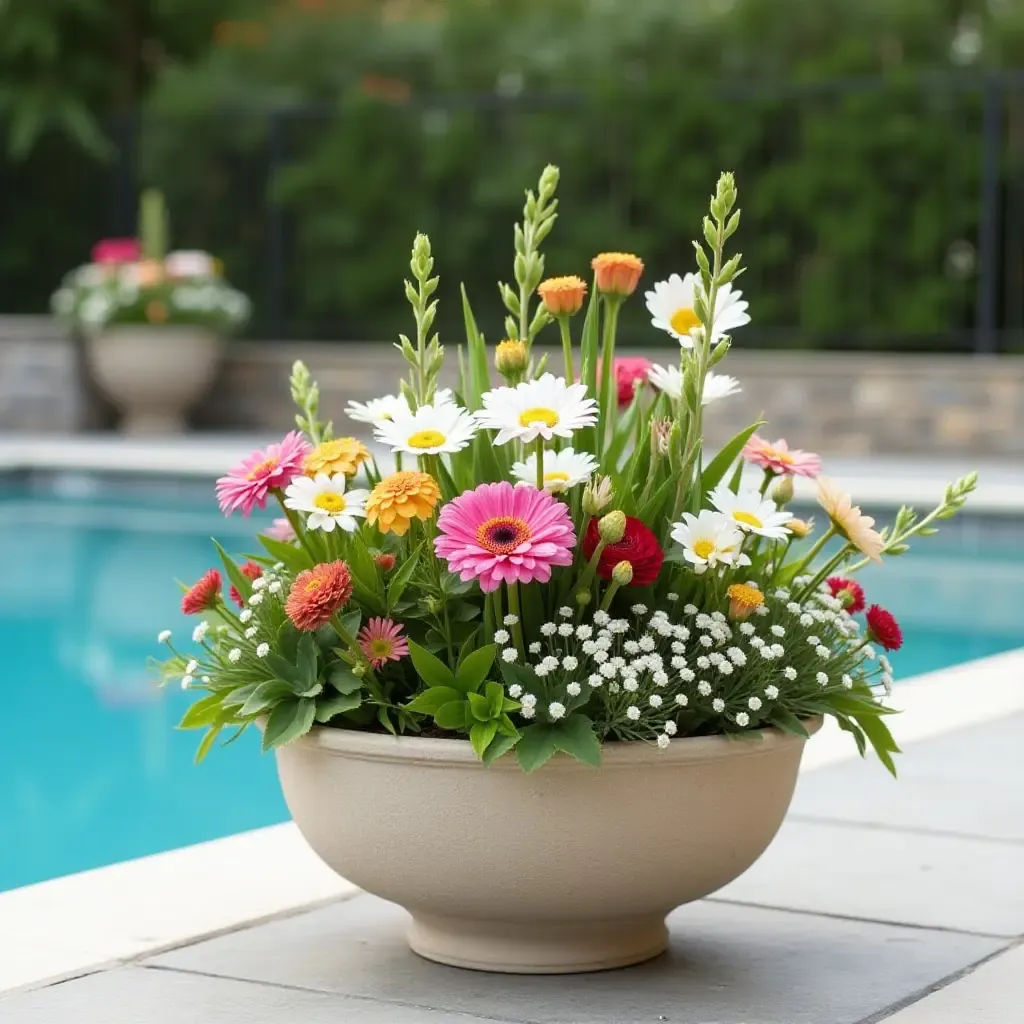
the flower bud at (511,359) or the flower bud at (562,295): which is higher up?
the flower bud at (562,295)

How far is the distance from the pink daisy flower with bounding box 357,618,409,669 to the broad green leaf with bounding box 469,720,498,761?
149mm

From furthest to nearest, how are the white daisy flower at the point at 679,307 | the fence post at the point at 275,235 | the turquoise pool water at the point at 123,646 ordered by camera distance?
1. the fence post at the point at 275,235
2. the turquoise pool water at the point at 123,646
3. the white daisy flower at the point at 679,307

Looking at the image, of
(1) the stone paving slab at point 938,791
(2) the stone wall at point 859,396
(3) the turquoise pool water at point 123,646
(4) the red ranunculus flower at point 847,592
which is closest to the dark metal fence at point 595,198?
(2) the stone wall at point 859,396

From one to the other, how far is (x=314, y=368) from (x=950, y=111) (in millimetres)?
4396

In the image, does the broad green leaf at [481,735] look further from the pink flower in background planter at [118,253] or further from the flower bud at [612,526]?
the pink flower in background planter at [118,253]

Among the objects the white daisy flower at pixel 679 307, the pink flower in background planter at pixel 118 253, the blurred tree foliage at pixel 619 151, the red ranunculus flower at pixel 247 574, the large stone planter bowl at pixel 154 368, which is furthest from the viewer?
the pink flower in background planter at pixel 118 253

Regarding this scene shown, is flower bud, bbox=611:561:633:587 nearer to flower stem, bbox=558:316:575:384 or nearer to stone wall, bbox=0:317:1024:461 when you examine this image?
flower stem, bbox=558:316:575:384

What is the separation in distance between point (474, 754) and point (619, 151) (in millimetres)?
11404

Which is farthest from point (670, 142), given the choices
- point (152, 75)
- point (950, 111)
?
point (152, 75)

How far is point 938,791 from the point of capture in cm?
400

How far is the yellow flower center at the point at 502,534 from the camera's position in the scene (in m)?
2.47

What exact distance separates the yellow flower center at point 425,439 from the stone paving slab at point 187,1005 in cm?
72

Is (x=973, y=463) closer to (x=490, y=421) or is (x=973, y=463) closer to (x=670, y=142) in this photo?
(x=670, y=142)

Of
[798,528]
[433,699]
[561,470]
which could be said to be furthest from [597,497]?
[798,528]
